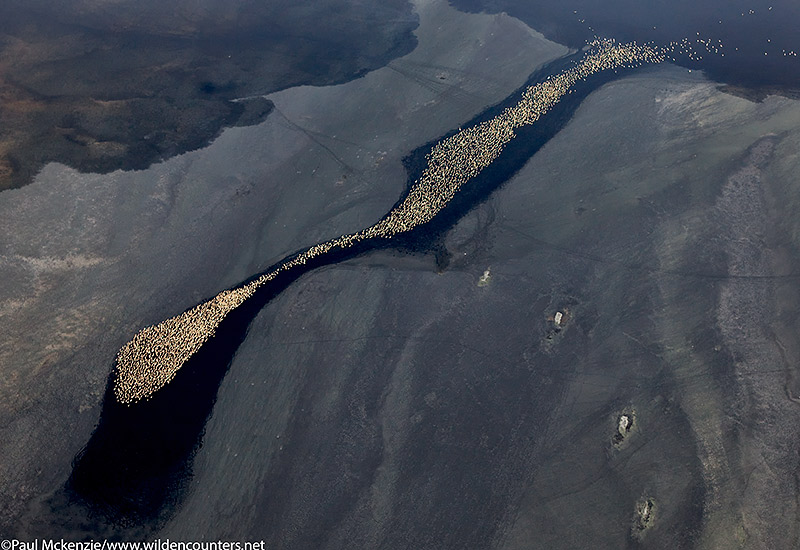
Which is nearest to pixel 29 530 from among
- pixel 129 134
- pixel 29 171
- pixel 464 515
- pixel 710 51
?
pixel 464 515

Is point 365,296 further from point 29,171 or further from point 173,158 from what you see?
point 29,171

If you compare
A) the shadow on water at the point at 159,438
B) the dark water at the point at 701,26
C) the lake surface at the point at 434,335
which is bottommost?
the shadow on water at the point at 159,438

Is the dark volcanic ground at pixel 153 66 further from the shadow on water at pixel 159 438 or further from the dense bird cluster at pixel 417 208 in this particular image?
the shadow on water at pixel 159 438

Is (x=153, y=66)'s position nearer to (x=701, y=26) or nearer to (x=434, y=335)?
(x=434, y=335)

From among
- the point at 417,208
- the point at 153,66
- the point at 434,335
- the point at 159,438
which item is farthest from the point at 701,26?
the point at 159,438

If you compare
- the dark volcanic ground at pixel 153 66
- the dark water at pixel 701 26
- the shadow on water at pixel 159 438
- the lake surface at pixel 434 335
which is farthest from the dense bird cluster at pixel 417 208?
the dark volcanic ground at pixel 153 66

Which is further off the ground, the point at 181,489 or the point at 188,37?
the point at 188,37
